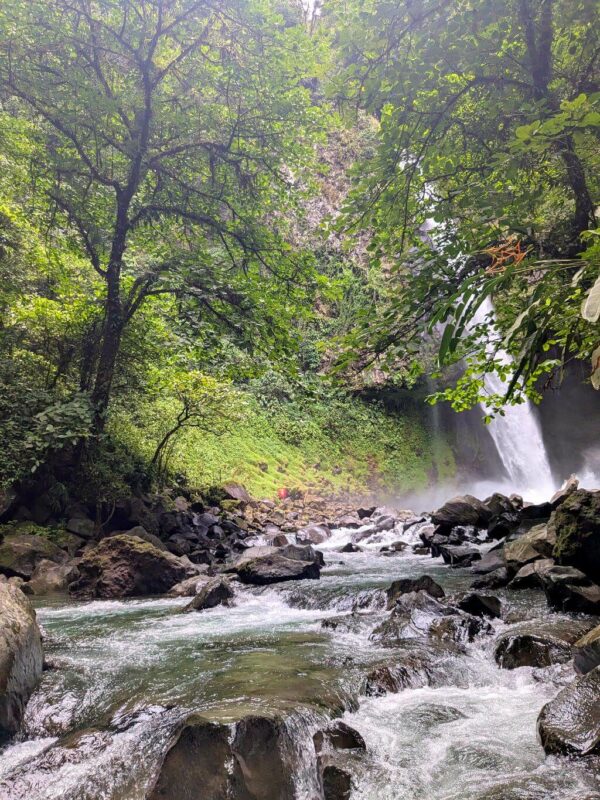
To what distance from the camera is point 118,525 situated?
38.2 ft

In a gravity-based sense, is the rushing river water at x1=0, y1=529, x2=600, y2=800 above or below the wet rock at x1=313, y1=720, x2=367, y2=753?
below

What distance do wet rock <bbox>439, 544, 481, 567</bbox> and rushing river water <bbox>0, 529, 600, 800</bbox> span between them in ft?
12.3

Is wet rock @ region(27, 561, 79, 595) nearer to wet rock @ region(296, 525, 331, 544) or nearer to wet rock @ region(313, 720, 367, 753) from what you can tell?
wet rock @ region(313, 720, 367, 753)

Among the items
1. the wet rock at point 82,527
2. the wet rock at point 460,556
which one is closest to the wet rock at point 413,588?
the wet rock at point 460,556

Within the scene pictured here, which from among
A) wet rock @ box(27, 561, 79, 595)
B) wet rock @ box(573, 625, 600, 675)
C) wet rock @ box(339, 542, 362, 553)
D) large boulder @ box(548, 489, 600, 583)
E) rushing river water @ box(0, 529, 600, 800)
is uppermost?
large boulder @ box(548, 489, 600, 583)

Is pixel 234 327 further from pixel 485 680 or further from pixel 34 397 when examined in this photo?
pixel 485 680

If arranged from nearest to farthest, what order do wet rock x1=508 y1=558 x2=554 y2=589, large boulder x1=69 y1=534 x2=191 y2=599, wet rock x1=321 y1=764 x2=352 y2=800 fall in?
1. wet rock x1=321 y1=764 x2=352 y2=800
2. wet rock x1=508 y1=558 x2=554 y2=589
3. large boulder x1=69 y1=534 x2=191 y2=599

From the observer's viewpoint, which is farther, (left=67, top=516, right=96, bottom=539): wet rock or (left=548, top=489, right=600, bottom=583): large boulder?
(left=67, top=516, right=96, bottom=539): wet rock

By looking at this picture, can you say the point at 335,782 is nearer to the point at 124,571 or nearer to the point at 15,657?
the point at 15,657

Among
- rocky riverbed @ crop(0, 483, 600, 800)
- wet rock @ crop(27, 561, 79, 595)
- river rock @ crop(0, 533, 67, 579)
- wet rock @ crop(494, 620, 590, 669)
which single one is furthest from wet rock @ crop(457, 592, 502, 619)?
→ river rock @ crop(0, 533, 67, 579)

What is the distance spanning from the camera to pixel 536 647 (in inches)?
179

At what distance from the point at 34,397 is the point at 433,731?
9.35m

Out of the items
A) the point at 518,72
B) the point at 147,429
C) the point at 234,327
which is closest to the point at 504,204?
the point at 518,72

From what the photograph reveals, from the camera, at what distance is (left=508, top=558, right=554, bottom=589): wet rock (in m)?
7.12
